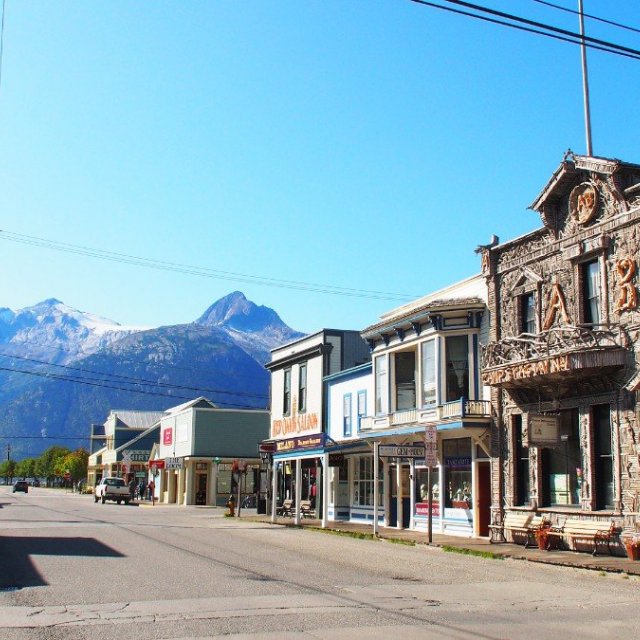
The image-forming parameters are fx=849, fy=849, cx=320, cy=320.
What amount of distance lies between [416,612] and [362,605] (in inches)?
33.9

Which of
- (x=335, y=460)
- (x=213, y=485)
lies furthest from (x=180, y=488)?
(x=335, y=460)

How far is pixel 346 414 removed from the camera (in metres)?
35.7

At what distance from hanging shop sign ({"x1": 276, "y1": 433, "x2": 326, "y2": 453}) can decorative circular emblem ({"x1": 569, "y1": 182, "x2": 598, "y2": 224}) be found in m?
15.5

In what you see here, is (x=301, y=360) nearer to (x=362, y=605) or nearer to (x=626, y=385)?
(x=626, y=385)

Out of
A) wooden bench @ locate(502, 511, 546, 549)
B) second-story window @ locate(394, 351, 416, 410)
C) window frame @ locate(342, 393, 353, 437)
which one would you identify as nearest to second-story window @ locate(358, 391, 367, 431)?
window frame @ locate(342, 393, 353, 437)

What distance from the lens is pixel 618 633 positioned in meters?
9.98

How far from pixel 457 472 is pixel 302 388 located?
47.4ft

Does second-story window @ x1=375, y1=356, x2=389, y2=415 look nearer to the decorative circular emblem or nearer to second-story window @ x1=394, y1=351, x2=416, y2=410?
second-story window @ x1=394, y1=351, x2=416, y2=410

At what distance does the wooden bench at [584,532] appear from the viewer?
19.6m

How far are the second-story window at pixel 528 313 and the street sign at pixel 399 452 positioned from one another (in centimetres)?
515

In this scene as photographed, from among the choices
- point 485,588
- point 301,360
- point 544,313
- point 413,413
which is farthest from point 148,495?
point 485,588

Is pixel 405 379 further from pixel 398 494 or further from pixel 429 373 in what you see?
pixel 398 494

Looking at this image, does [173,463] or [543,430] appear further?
[173,463]

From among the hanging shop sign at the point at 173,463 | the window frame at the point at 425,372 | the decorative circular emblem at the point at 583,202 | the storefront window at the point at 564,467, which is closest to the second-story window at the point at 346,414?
the window frame at the point at 425,372
